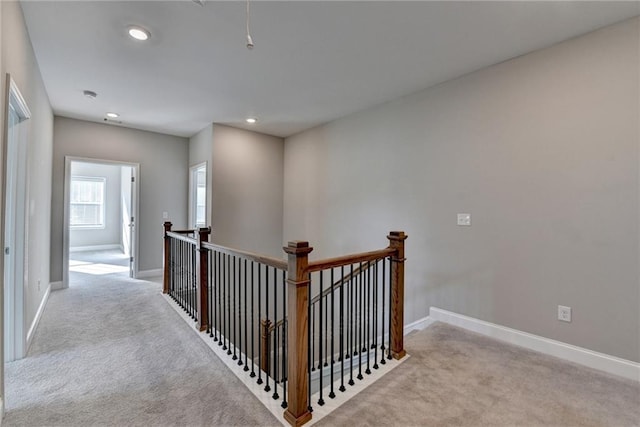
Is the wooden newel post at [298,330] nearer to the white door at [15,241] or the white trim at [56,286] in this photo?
the white door at [15,241]

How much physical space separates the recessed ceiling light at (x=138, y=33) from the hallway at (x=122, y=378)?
264 cm

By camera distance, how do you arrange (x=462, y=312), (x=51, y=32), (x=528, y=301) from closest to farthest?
1. (x=51, y=32)
2. (x=528, y=301)
3. (x=462, y=312)

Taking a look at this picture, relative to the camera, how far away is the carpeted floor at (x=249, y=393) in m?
1.69

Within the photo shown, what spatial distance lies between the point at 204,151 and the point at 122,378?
3.71 metres

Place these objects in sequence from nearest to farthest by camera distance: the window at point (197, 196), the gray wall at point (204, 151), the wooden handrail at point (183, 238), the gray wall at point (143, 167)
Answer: the wooden handrail at point (183, 238)
the gray wall at point (143, 167)
the gray wall at point (204, 151)
the window at point (197, 196)

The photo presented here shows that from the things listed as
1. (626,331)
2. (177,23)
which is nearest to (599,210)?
(626,331)

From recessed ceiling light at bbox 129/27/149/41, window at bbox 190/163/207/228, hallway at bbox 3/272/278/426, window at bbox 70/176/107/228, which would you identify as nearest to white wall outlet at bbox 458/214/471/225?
hallway at bbox 3/272/278/426

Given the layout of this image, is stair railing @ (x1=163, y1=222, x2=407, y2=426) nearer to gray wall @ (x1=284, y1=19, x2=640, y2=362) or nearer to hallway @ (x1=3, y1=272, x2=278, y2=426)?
hallway @ (x1=3, y1=272, x2=278, y2=426)

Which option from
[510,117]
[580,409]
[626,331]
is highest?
[510,117]

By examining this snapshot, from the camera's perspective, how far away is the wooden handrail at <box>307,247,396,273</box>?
1.76 metres

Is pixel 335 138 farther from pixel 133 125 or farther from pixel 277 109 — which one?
pixel 133 125

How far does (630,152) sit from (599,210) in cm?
45

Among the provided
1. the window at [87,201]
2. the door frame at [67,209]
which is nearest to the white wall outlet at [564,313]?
the door frame at [67,209]

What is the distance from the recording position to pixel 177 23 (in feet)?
7.22
